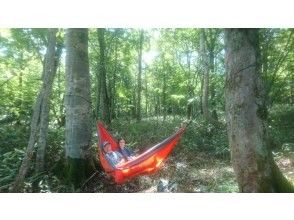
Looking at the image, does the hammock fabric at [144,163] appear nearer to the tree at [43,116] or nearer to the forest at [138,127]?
the forest at [138,127]

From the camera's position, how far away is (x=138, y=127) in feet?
28.9

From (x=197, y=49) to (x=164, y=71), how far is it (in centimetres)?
153

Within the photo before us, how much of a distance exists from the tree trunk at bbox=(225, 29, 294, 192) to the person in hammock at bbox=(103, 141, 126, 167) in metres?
2.08

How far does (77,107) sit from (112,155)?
2.80 feet

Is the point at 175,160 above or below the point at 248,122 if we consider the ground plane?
below

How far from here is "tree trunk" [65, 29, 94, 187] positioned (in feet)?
15.8

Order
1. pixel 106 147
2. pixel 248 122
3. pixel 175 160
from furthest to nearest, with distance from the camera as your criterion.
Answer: pixel 175 160 < pixel 106 147 < pixel 248 122

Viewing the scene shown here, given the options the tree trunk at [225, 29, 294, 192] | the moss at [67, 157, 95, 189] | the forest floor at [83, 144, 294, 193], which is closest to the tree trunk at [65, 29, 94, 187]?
the moss at [67, 157, 95, 189]

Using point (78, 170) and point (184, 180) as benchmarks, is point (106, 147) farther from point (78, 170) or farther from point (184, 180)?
point (184, 180)

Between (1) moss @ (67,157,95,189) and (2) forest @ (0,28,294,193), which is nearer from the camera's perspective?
(2) forest @ (0,28,294,193)

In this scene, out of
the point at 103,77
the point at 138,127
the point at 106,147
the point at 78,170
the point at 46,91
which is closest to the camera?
the point at 46,91

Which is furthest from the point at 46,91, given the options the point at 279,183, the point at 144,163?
the point at 279,183

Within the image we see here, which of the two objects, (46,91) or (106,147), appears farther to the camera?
(106,147)

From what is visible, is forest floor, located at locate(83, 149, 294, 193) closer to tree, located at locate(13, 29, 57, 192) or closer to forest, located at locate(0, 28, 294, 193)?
forest, located at locate(0, 28, 294, 193)
